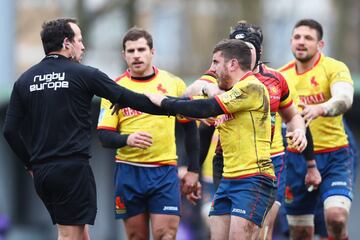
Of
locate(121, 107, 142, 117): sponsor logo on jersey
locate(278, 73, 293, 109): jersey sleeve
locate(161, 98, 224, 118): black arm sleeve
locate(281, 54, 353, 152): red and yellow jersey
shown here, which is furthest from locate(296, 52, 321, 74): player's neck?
Answer: locate(161, 98, 224, 118): black arm sleeve

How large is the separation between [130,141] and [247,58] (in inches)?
59.0

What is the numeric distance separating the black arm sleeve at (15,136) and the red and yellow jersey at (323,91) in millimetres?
3342

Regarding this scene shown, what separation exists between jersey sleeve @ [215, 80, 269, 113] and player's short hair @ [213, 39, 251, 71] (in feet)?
0.84

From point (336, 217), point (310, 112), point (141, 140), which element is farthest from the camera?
point (336, 217)

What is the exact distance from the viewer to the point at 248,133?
33.8 feet

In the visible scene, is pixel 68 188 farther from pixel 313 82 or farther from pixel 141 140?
pixel 313 82

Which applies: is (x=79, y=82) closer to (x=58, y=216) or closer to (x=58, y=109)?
(x=58, y=109)

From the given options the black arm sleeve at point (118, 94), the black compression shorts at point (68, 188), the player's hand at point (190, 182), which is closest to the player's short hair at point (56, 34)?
the black arm sleeve at point (118, 94)

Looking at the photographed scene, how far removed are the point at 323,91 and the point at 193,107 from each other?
283 centimetres

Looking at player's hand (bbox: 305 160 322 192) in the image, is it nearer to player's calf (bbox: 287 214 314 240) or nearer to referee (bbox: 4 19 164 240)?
player's calf (bbox: 287 214 314 240)

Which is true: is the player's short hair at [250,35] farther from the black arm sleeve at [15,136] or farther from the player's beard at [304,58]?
the black arm sleeve at [15,136]

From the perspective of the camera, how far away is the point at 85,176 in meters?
10.4

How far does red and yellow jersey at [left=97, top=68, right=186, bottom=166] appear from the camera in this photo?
38.8ft

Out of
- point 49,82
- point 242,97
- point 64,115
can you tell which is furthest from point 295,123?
point 49,82
